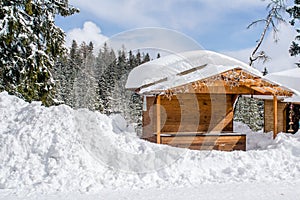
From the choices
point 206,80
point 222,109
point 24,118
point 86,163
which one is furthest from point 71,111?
point 222,109

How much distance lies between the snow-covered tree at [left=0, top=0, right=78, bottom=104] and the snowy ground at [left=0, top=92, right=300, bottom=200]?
2.35m

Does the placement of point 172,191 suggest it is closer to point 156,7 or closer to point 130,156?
point 130,156

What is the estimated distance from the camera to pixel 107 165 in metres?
7.09

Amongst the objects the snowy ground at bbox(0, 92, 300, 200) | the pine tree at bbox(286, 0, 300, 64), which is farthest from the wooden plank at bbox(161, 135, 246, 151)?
the pine tree at bbox(286, 0, 300, 64)

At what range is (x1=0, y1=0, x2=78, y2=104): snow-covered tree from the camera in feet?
34.1

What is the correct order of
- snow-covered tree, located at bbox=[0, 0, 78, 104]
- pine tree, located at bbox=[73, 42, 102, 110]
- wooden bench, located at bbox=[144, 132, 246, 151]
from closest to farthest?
snow-covered tree, located at bbox=[0, 0, 78, 104] → wooden bench, located at bbox=[144, 132, 246, 151] → pine tree, located at bbox=[73, 42, 102, 110]

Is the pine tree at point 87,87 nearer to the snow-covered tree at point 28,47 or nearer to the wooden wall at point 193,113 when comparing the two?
the snow-covered tree at point 28,47

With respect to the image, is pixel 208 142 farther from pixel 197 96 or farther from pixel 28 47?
pixel 28 47

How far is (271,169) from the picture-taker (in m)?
7.57

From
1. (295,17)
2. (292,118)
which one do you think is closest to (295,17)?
(295,17)

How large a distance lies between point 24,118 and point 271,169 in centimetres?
616

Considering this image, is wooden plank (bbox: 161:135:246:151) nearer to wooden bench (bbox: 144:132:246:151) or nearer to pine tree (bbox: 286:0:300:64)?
wooden bench (bbox: 144:132:246:151)

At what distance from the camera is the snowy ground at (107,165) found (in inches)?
231

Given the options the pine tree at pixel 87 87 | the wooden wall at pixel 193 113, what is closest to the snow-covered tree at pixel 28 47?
the wooden wall at pixel 193 113
